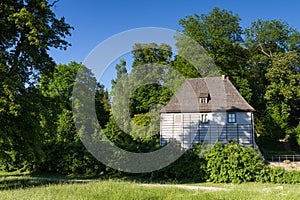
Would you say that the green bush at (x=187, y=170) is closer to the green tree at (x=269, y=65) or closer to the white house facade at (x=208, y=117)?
the white house facade at (x=208, y=117)

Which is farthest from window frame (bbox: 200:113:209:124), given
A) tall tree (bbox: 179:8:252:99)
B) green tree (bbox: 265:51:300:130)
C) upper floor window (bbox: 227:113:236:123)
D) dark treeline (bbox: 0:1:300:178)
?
green tree (bbox: 265:51:300:130)

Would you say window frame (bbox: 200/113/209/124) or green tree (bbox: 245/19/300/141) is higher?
green tree (bbox: 245/19/300/141)

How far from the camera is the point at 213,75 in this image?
100 ft

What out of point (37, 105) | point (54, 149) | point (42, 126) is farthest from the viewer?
point (54, 149)

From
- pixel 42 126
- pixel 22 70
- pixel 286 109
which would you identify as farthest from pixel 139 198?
pixel 286 109

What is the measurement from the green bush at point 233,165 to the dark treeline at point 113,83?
4142 millimetres

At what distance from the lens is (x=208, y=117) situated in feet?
82.8

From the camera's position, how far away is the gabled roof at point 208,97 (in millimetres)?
25344

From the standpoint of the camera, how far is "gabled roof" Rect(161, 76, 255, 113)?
998 inches

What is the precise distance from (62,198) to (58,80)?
27241 mm

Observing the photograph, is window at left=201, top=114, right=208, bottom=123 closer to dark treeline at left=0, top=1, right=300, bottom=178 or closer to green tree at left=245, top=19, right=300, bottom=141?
dark treeline at left=0, top=1, right=300, bottom=178

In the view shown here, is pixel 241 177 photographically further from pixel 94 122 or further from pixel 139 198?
pixel 94 122

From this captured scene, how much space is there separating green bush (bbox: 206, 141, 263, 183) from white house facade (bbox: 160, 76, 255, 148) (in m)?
8.58

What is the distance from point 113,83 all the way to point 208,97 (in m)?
11.6
